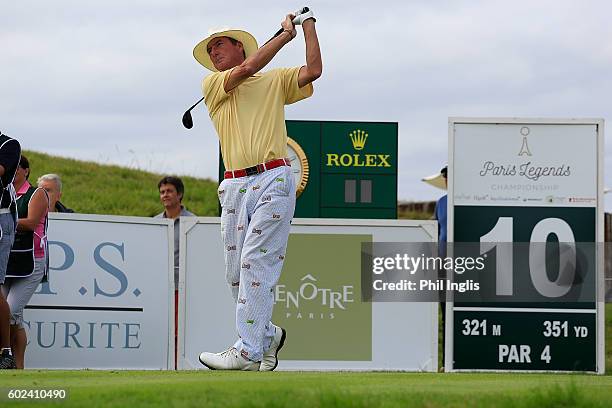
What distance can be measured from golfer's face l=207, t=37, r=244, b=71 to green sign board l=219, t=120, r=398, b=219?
4150mm

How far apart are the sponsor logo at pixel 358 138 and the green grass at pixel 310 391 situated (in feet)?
19.4

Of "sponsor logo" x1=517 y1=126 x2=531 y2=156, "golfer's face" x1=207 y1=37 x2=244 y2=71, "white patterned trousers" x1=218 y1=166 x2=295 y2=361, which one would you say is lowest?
"white patterned trousers" x1=218 y1=166 x2=295 y2=361

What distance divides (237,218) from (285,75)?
95 centimetres

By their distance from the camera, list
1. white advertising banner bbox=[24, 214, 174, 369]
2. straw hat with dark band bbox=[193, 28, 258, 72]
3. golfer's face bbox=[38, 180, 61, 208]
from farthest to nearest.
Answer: golfer's face bbox=[38, 180, 61, 208] < white advertising banner bbox=[24, 214, 174, 369] < straw hat with dark band bbox=[193, 28, 258, 72]

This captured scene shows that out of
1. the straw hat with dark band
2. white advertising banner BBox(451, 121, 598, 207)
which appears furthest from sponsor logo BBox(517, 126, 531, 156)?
the straw hat with dark band

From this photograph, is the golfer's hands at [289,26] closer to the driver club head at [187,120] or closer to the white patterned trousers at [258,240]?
the white patterned trousers at [258,240]

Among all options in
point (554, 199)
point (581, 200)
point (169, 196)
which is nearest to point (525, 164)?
point (554, 199)

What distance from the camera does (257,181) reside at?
8.71 m

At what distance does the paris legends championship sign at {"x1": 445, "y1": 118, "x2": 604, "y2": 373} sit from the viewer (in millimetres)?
12680

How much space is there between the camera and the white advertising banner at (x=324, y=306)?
1280 centimetres

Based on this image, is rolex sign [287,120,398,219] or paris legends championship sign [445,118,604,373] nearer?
paris legends championship sign [445,118,604,373]

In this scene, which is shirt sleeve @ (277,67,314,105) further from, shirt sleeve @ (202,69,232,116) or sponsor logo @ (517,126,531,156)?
sponsor logo @ (517,126,531,156)

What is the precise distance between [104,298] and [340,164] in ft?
8.54

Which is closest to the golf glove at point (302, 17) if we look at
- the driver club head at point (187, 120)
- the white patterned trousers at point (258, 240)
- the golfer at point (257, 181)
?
the golfer at point (257, 181)
